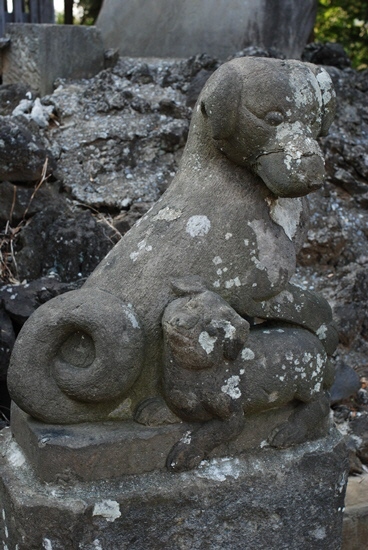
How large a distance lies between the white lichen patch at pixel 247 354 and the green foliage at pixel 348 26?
7.90m

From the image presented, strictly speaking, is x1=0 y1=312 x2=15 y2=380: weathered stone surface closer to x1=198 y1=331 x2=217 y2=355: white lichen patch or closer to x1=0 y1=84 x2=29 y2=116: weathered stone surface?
x1=198 y1=331 x2=217 y2=355: white lichen patch

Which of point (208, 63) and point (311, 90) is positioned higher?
point (311, 90)

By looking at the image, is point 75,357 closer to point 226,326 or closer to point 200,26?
point 226,326

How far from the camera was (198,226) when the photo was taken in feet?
7.59

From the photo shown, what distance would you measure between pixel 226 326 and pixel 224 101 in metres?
0.64

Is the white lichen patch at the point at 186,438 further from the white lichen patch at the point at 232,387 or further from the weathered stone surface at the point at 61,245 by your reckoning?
the weathered stone surface at the point at 61,245

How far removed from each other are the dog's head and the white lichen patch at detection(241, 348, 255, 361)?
46cm

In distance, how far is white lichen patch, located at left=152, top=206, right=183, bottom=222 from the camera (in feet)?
7.71

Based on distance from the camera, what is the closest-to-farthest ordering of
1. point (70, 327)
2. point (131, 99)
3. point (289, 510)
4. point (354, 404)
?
point (70, 327) < point (289, 510) < point (354, 404) < point (131, 99)

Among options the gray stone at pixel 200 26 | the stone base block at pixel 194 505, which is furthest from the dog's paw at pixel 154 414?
the gray stone at pixel 200 26

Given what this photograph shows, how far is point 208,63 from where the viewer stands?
17.3ft

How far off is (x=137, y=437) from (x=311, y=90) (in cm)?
112

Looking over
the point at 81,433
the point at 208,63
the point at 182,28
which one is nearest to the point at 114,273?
the point at 81,433

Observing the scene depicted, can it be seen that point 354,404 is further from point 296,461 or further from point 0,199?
point 0,199
